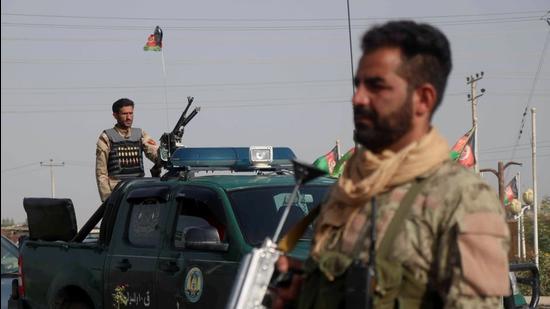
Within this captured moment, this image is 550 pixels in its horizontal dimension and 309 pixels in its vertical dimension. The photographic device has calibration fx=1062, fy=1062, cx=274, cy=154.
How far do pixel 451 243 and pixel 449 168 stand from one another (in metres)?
0.25

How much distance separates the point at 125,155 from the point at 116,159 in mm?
102

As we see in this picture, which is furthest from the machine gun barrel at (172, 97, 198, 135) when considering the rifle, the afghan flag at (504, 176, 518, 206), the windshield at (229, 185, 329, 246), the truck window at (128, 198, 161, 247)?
the afghan flag at (504, 176, 518, 206)

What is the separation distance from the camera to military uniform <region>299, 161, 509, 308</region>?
285 centimetres

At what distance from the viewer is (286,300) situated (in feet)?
11.0

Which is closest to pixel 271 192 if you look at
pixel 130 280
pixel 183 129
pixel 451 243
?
pixel 130 280

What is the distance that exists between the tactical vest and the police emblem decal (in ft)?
9.68

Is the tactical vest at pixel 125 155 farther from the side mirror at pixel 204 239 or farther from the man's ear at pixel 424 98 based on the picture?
the man's ear at pixel 424 98

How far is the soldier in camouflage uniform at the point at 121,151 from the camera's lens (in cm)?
962

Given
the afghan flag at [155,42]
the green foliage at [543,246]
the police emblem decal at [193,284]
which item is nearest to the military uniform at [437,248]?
the police emblem decal at [193,284]

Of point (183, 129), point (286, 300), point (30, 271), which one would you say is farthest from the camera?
point (183, 129)

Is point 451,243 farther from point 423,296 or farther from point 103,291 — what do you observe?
point 103,291

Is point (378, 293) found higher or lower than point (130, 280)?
higher

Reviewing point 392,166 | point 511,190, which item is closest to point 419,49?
point 392,166

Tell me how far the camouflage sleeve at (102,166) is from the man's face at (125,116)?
19cm
